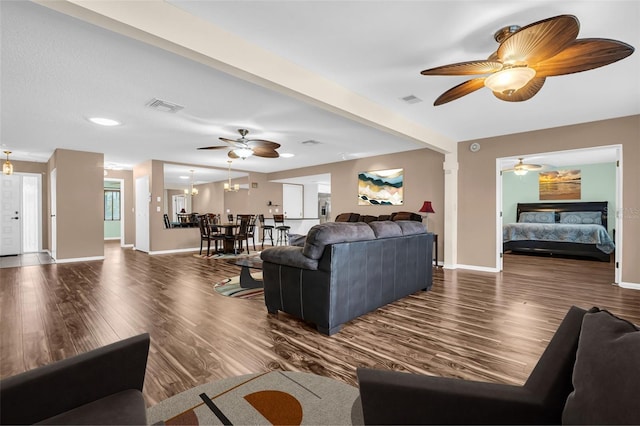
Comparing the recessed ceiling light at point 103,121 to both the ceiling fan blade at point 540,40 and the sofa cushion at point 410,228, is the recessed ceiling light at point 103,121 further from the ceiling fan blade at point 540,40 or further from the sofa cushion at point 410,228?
the ceiling fan blade at point 540,40

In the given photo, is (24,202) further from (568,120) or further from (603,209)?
(603,209)

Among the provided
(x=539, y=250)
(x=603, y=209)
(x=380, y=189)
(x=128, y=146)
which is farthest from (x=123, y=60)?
(x=603, y=209)

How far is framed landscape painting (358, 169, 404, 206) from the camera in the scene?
719 cm

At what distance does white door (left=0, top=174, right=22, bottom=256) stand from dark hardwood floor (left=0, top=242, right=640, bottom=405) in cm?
395

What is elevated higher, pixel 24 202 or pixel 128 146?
pixel 128 146

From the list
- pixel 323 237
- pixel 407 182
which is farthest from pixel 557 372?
pixel 407 182

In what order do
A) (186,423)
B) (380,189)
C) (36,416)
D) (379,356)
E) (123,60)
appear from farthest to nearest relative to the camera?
(380,189), (123,60), (379,356), (186,423), (36,416)

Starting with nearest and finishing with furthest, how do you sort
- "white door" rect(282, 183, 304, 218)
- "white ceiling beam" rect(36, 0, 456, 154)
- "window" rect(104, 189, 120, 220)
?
"white ceiling beam" rect(36, 0, 456, 154) → "window" rect(104, 189, 120, 220) → "white door" rect(282, 183, 304, 218)

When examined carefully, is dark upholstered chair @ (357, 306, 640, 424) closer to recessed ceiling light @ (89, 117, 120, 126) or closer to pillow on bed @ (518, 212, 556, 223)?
recessed ceiling light @ (89, 117, 120, 126)

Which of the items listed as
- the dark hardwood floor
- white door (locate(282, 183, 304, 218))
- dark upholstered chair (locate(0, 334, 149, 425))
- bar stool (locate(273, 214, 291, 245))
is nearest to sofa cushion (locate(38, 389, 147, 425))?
dark upholstered chair (locate(0, 334, 149, 425))

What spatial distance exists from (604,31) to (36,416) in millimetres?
4266

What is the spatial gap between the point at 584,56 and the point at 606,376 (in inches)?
102

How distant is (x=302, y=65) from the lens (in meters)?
2.98

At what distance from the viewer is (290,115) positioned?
4488mm
